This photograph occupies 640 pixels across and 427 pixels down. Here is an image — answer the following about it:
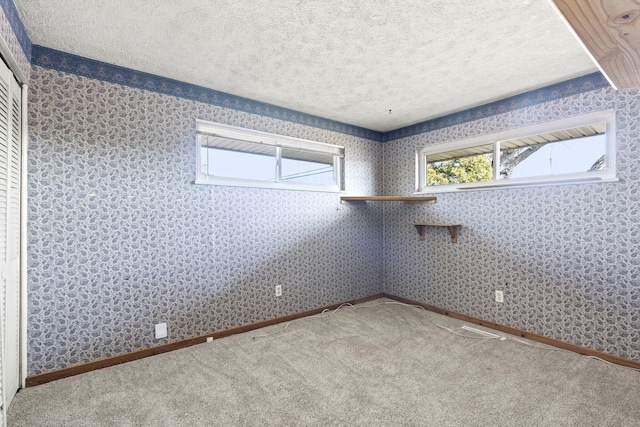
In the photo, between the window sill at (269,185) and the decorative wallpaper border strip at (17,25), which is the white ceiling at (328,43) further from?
the window sill at (269,185)

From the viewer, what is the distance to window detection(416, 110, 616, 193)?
2574mm

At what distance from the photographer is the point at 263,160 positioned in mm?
3301

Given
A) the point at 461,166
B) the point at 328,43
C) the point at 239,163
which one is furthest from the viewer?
the point at 461,166

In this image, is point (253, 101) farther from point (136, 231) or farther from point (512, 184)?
point (512, 184)

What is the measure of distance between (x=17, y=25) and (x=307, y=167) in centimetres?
250

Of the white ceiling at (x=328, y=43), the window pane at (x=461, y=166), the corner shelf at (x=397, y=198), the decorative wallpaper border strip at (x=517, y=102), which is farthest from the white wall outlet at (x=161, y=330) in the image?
the decorative wallpaper border strip at (x=517, y=102)

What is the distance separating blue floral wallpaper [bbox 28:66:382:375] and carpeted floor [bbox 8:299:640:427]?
0.30 metres

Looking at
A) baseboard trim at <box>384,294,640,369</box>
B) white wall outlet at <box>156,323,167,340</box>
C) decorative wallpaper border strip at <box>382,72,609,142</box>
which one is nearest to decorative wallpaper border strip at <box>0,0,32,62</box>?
white wall outlet at <box>156,323,167,340</box>

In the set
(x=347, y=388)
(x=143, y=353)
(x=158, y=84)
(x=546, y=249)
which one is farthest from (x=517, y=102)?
(x=143, y=353)

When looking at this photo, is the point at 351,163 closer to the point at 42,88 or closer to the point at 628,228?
the point at 628,228

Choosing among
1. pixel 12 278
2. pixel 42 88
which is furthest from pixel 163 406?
pixel 42 88

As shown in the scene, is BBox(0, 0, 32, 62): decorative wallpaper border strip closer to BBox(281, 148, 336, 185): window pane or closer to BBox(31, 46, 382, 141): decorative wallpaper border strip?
BBox(31, 46, 382, 141): decorative wallpaper border strip

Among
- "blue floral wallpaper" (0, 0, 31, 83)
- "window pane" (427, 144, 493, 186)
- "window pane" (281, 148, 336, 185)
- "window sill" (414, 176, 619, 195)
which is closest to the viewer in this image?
"blue floral wallpaper" (0, 0, 31, 83)

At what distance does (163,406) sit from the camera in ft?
6.23
